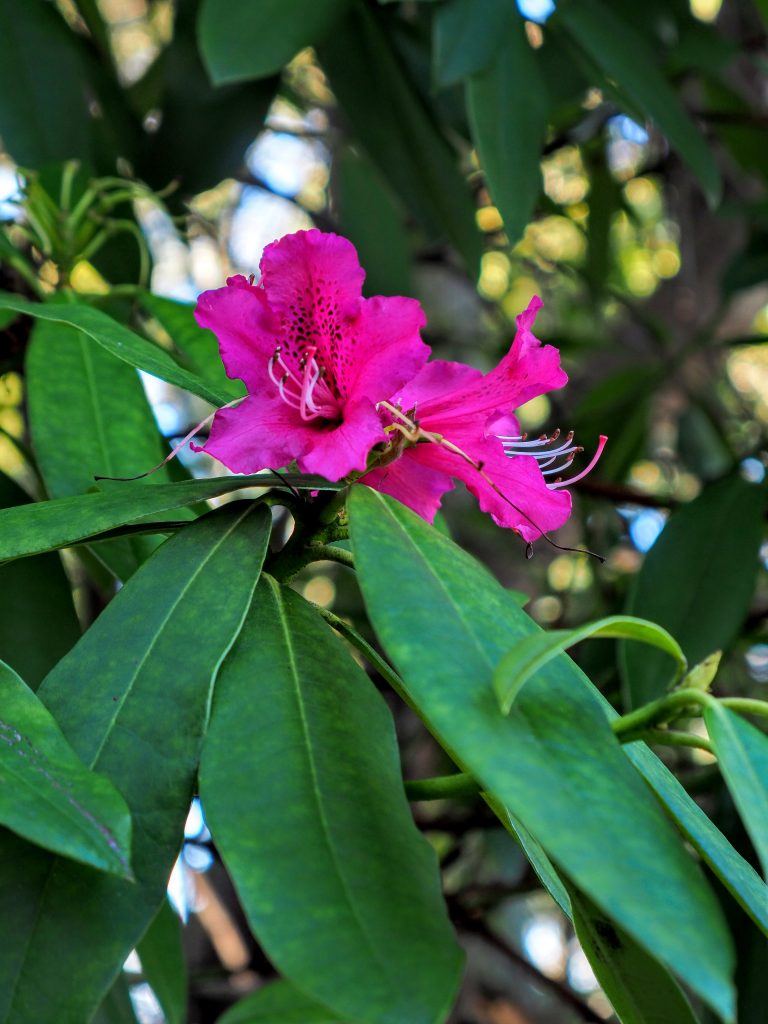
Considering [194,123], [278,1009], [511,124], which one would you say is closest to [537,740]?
[278,1009]

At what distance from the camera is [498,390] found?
0.58m

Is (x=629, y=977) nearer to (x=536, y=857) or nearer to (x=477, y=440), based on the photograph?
(x=536, y=857)

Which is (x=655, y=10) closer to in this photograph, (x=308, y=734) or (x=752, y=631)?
(x=752, y=631)

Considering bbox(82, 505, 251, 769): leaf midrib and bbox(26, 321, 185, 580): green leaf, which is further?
bbox(26, 321, 185, 580): green leaf

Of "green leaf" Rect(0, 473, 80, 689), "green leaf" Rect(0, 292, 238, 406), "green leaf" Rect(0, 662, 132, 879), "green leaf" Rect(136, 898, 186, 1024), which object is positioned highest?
"green leaf" Rect(0, 292, 238, 406)

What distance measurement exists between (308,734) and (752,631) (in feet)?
3.44

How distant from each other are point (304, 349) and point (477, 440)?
0.33 ft

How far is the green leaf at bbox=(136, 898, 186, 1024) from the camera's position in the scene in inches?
31.1

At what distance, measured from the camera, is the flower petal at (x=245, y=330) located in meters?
0.58

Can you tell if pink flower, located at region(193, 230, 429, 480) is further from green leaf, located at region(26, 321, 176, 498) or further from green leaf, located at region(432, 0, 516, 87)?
green leaf, located at region(432, 0, 516, 87)

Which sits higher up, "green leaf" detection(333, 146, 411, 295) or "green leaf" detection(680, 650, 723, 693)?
"green leaf" detection(680, 650, 723, 693)

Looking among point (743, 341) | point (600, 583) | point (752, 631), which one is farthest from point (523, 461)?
point (743, 341)

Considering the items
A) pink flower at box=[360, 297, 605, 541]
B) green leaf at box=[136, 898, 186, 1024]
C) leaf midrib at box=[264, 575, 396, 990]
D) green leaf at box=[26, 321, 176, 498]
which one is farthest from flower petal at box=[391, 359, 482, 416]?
green leaf at box=[136, 898, 186, 1024]

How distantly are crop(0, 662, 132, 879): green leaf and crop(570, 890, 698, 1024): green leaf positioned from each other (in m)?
0.24
